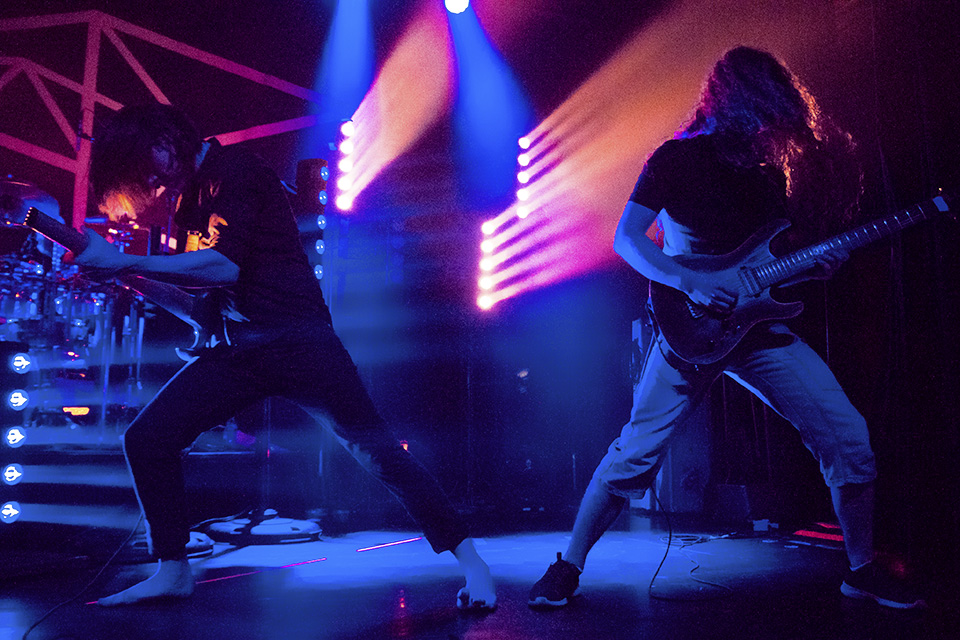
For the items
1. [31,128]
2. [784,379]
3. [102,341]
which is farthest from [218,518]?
[31,128]

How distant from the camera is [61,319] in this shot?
4656 millimetres

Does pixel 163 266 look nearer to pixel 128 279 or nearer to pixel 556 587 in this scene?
pixel 128 279

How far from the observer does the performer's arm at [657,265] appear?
231 centimetres

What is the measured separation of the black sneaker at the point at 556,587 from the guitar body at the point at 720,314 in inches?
35.5

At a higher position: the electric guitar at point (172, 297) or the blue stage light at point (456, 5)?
the blue stage light at point (456, 5)

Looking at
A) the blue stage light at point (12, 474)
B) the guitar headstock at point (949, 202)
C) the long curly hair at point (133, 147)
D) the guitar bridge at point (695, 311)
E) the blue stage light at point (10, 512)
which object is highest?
the long curly hair at point (133, 147)

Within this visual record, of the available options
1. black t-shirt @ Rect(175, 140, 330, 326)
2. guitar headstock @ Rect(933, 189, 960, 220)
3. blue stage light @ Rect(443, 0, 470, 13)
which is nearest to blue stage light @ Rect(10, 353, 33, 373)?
black t-shirt @ Rect(175, 140, 330, 326)

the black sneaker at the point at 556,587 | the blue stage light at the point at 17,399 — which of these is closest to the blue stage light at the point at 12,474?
the blue stage light at the point at 17,399

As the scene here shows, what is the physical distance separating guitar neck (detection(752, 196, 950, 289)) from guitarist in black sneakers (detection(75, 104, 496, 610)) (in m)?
1.56

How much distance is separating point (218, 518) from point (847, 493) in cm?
371

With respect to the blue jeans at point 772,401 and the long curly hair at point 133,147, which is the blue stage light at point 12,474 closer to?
the long curly hair at point 133,147

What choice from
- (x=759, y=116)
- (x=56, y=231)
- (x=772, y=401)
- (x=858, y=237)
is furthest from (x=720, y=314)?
(x=56, y=231)

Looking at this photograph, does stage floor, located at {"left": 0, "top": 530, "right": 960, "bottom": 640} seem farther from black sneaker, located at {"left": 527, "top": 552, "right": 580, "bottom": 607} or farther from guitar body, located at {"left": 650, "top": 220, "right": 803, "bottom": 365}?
guitar body, located at {"left": 650, "top": 220, "right": 803, "bottom": 365}

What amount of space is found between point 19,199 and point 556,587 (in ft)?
13.1
